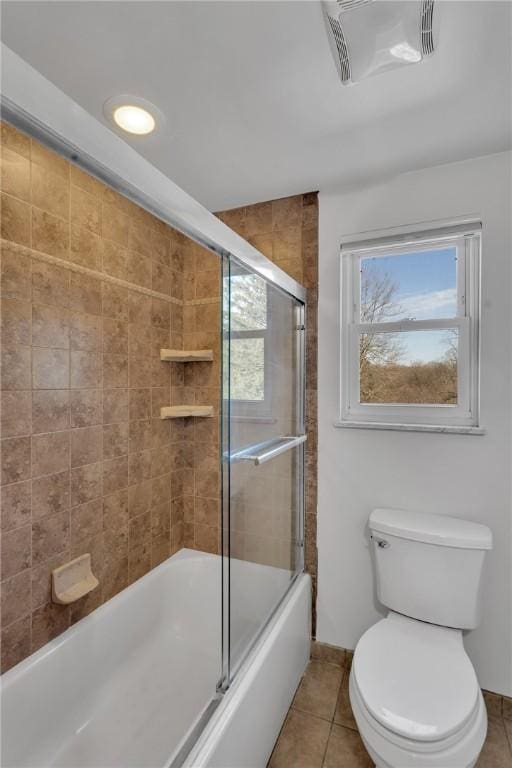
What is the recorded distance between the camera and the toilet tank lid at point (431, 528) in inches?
59.2

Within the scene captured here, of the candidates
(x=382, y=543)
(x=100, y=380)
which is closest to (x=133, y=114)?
(x=100, y=380)

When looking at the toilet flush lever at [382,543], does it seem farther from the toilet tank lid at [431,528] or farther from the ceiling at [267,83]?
the ceiling at [267,83]

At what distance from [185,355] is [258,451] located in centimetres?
91

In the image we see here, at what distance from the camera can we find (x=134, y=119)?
143 cm

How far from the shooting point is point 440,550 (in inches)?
60.5

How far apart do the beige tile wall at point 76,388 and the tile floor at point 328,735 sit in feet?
3.16

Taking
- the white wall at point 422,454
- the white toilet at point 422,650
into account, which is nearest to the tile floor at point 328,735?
the white wall at point 422,454

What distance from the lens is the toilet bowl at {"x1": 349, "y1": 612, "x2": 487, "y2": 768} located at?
1.09 metres

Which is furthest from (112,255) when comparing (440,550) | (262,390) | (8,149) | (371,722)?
(371,722)

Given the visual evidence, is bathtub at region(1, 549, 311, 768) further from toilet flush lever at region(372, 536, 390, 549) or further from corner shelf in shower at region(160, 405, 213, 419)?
corner shelf in shower at region(160, 405, 213, 419)

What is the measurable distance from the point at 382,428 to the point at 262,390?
2.22 ft

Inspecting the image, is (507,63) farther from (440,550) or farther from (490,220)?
(440,550)

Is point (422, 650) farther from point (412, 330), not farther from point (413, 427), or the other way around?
point (412, 330)

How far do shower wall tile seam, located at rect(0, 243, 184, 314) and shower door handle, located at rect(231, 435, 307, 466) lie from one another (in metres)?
1.06
